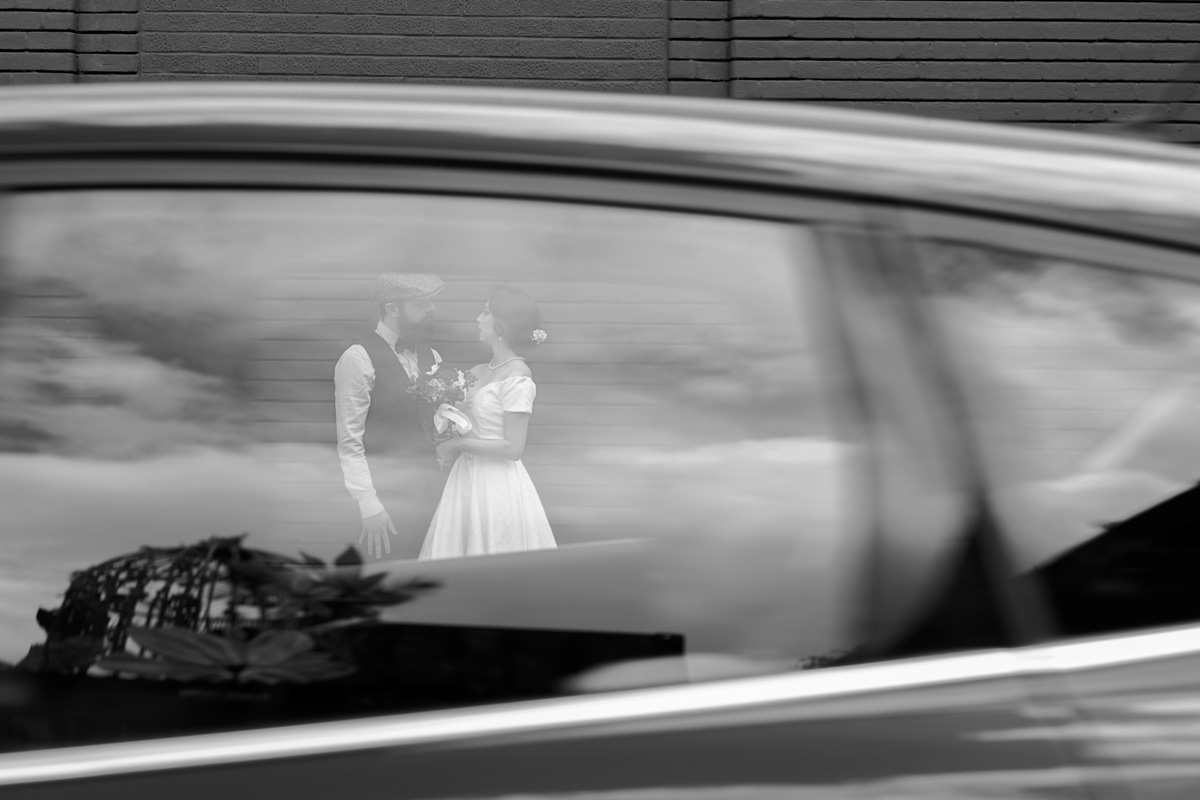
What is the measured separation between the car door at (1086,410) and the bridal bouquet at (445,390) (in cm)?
102

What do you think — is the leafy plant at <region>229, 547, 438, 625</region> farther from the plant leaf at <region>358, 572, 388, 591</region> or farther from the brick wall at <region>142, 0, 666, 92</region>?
the brick wall at <region>142, 0, 666, 92</region>

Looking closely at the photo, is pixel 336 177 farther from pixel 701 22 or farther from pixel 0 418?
pixel 701 22

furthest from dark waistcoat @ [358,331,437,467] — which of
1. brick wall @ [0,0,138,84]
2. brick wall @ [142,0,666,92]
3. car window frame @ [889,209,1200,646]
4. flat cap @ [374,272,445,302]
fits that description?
brick wall @ [0,0,138,84]

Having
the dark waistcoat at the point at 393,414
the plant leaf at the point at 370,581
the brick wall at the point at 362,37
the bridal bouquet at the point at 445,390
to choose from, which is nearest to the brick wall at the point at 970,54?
the brick wall at the point at 362,37

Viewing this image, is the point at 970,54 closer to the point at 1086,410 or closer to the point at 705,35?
the point at 705,35

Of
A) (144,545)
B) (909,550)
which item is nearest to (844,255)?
(909,550)

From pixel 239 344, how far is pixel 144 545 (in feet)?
0.75

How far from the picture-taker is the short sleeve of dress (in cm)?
159

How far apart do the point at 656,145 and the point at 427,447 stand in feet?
1.71

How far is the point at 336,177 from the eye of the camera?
1295 mm

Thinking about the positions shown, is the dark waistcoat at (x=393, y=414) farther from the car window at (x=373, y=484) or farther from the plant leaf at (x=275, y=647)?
the plant leaf at (x=275, y=647)

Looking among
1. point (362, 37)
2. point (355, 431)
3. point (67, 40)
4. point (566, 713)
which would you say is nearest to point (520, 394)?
point (355, 431)

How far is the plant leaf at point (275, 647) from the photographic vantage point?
1.20 meters

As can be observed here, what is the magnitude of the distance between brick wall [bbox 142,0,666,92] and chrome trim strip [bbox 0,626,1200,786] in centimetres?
624
